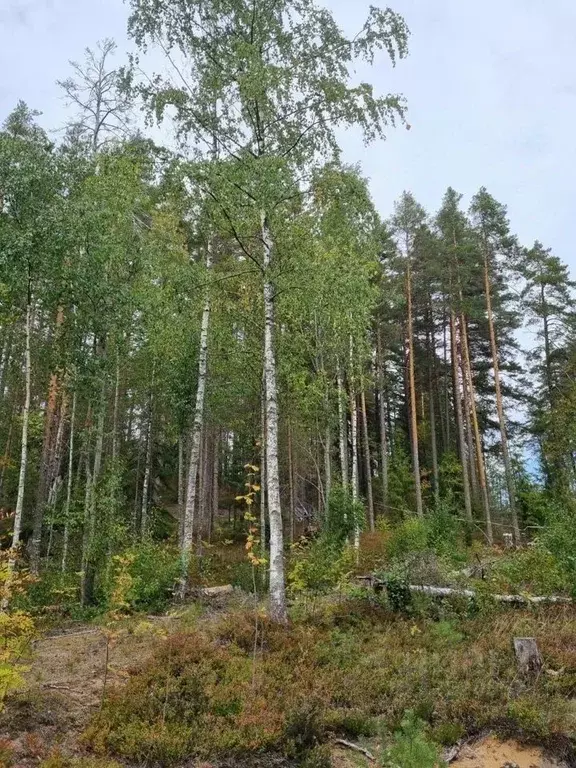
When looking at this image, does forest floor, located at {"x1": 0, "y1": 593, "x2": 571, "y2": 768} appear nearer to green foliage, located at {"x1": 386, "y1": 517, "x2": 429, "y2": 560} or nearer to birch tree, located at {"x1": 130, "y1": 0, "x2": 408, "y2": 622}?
birch tree, located at {"x1": 130, "y1": 0, "x2": 408, "y2": 622}

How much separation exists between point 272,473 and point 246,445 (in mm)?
12818

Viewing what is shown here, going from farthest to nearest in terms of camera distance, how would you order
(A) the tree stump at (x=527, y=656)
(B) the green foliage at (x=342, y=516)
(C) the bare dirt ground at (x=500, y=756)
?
1. (B) the green foliage at (x=342, y=516)
2. (A) the tree stump at (x=527, y=656)
3. (C) the bare dirt ground at (x=500, y=756)

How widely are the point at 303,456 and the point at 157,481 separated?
32.9ft

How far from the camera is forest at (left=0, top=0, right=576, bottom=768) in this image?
529 cm

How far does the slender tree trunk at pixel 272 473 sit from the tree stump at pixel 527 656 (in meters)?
3.09

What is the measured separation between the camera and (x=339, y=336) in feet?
49.1

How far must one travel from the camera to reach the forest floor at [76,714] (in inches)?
180

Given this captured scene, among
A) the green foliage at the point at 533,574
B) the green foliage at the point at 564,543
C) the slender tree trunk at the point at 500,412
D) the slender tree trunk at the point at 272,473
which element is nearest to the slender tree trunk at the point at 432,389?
the slender tree trunk at the point at 500,412

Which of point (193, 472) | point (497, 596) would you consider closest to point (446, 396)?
point (193, 472)

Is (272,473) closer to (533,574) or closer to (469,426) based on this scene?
(533,574)

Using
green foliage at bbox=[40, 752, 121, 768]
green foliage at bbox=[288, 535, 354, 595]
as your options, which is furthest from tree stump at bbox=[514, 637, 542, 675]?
green foliage at bbox=[40, 752, 121, 768]

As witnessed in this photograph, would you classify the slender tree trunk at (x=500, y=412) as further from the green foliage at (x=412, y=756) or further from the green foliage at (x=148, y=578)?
the green foliage at (x=412, y=756)

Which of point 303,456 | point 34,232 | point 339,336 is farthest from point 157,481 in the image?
point 34,232

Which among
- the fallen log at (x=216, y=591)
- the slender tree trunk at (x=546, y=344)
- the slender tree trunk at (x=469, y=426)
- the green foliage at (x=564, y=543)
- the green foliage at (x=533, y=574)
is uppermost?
the slender tree trunk at (x=546, y=344)
